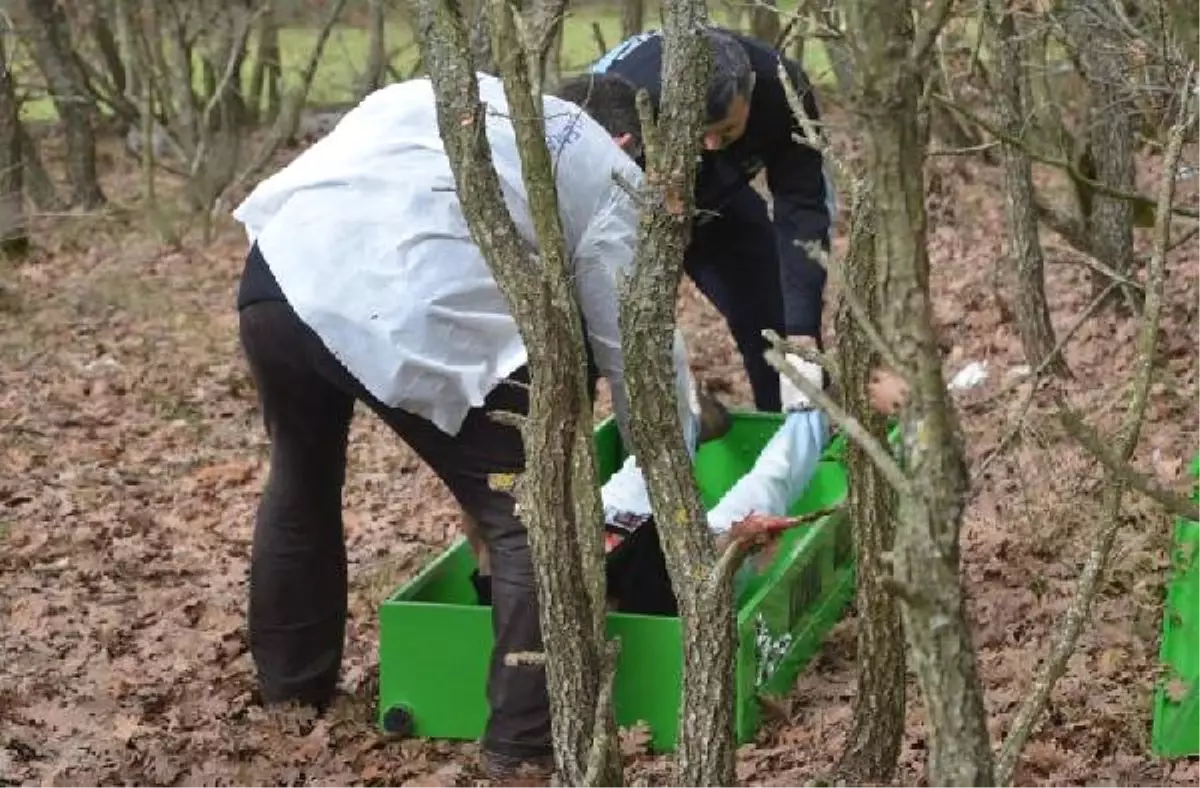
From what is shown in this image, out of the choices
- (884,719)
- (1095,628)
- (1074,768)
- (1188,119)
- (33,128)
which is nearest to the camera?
(1188,119)

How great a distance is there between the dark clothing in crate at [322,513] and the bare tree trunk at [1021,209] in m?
3.05

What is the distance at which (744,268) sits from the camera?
19.2 ft

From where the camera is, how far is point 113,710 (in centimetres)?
438

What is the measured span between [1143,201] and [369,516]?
332cm

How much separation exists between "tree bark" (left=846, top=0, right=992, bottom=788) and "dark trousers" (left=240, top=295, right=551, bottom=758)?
67.1 inches

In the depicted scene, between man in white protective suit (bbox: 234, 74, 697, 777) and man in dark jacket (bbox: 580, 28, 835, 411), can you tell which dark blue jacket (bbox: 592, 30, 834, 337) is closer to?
man in dark jacket (bbox: 580, 28, 835, 411)

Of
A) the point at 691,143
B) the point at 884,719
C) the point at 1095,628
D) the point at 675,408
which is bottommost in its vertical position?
the point at 1095,628

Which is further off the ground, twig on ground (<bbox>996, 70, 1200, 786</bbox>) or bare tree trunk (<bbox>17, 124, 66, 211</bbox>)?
twig on ground (<bbox>996, 70, 1200, 786</bbox>)

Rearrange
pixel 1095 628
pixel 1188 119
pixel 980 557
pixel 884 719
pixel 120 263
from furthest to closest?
pixel 120 263 < pixel 980 557 < pixel 1095 628 < pixel 884 719 < pixel 1188 119

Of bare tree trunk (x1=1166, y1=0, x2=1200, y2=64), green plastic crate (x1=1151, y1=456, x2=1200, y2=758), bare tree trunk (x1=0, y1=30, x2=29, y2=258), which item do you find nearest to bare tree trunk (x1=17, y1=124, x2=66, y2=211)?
bare tree trunk (x1=0, y1=30, x2=29, y2=258)

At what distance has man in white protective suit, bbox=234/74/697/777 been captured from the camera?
347cm

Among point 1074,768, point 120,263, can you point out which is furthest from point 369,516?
point 120,263

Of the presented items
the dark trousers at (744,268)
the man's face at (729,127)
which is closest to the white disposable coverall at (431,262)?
the man's face at (729,127)

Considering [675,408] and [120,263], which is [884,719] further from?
[120,263]
